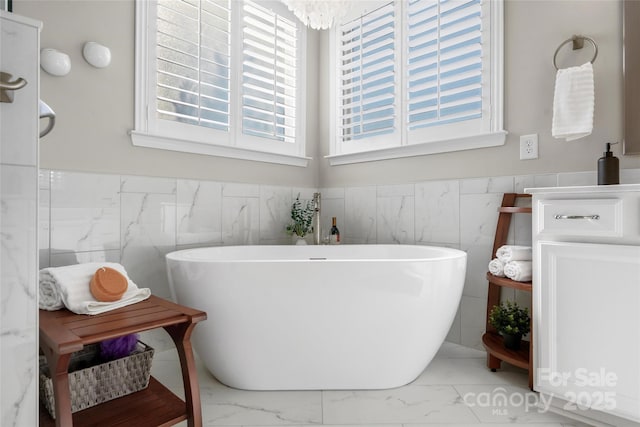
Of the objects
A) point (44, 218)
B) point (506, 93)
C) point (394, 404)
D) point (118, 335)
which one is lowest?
point (394, 404)

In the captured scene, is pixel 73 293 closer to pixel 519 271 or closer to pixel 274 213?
pixel 274 213

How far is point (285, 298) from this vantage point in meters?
1.57

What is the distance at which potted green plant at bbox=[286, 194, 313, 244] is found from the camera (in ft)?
8.91

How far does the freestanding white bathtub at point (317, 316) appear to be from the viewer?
1561 mm

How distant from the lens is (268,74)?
9.01 feet

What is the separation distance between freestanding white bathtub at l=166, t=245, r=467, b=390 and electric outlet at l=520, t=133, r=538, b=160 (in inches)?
29.1

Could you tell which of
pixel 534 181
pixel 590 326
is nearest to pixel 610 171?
pixel 534 181

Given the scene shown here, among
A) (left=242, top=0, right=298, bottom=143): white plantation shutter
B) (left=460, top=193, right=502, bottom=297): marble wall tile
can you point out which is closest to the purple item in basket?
(left=242, top=0, right=298, bottom=143): white plantation shutter

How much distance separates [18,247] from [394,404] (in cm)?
147

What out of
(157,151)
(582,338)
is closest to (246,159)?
(157,151)

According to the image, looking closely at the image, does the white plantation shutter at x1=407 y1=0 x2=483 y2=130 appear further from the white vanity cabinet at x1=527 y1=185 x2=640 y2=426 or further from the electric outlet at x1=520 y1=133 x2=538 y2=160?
the white vanity cabinet at x1=527 y1=185 x2=640 y2=426

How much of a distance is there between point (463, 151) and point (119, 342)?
6.78 feet

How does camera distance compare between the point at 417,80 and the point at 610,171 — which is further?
the point at 417,80

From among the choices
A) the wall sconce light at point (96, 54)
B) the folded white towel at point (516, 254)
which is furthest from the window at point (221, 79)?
the folded white towel at point (516, 254)
